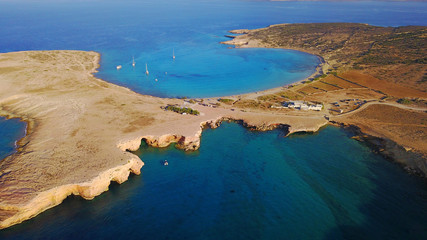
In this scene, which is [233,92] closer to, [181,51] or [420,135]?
[420,135]

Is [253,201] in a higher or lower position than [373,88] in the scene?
lower

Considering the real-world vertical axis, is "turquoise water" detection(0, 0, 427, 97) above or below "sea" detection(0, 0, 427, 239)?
above

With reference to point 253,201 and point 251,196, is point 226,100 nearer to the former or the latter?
point 251,196

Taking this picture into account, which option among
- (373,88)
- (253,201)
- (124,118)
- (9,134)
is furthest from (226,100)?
(9,134)

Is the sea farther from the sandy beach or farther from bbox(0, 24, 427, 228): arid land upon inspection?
bbox(0, 24, 427, 228): arid land

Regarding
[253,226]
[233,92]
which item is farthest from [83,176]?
[233,92]

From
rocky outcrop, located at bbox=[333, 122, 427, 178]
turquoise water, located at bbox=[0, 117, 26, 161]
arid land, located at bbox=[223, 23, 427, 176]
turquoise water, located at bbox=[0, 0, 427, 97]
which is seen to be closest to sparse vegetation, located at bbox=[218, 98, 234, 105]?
arid land, located at bbox=[223, 23, 427, 176]
